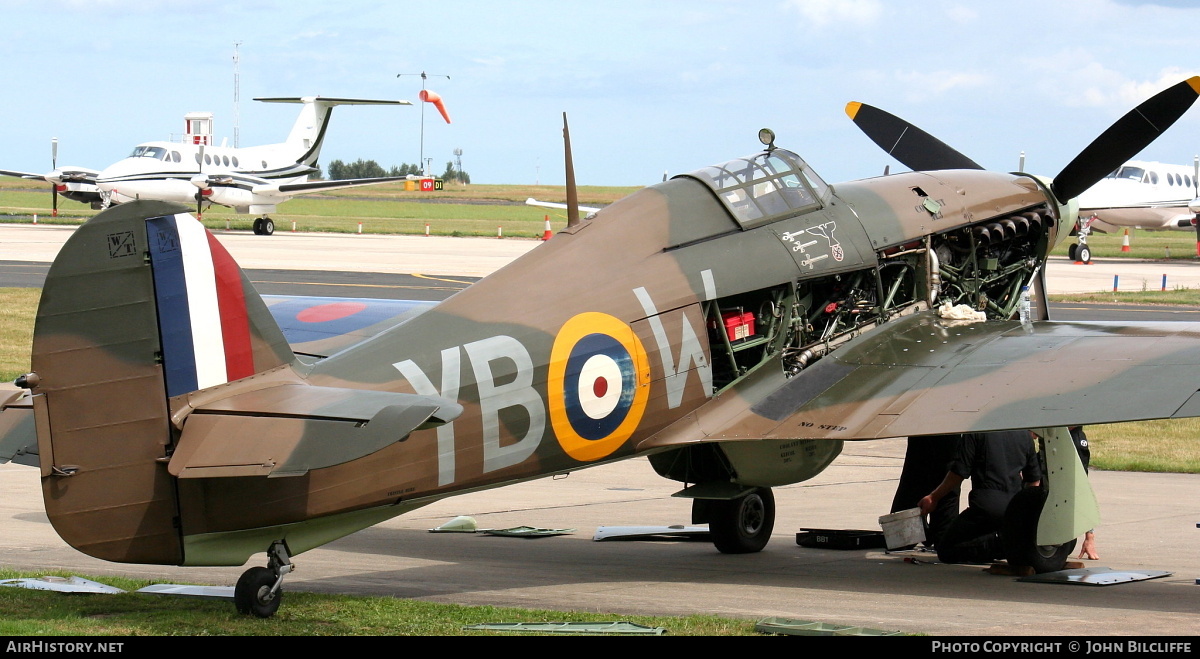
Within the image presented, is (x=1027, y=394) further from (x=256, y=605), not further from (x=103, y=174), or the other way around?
(x=103, y=174)

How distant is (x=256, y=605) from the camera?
6629 mm

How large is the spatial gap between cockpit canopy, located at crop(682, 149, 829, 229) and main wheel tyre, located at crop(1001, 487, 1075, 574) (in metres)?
2.50

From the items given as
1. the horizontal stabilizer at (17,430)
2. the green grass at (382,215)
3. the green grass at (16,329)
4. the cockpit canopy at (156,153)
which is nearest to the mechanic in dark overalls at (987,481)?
the horizontal stabilizer at (17,430)

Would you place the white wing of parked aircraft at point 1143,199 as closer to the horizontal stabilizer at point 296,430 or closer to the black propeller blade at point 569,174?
the black propeller blade at point 569,174

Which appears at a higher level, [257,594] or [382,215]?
[382,215]

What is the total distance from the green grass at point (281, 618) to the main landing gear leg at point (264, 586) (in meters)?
0.06

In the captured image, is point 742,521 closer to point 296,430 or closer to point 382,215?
point 296,430

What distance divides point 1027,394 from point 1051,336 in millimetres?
1139

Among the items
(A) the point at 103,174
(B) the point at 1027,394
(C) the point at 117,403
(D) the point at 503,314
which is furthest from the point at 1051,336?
(A) the point at 103,174

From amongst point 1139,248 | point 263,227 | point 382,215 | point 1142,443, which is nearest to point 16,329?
point 1142,443

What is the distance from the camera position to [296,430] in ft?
19.2

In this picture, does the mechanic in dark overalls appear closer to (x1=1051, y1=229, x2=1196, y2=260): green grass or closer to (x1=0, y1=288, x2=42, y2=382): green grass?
(x1=0, y1=288, x2=42, y2=382): green grass

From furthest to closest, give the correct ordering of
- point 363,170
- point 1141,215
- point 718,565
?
point 363,170, point 1141,215, point 718,565

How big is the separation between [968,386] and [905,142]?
18.7 ft
